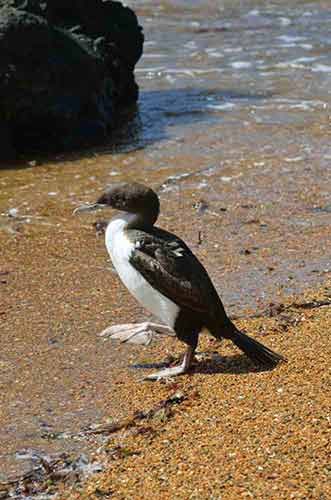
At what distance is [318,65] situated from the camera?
13375mm

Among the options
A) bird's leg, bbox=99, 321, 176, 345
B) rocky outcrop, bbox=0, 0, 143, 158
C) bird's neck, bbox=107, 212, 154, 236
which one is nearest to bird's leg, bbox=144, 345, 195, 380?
bird's leg, bbox=99, 321, 176, 345

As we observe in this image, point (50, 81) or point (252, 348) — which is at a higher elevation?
A: point (50, 81)

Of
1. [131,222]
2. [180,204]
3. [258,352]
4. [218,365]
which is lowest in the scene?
[180,204]

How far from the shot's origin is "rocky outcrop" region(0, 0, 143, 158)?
10.2 m

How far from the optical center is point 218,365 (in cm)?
528

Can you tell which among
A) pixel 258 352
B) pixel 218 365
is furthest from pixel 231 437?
pixel 218 365

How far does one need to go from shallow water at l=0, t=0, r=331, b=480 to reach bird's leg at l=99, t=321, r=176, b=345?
0.09m

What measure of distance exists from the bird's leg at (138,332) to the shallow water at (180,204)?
9 cm

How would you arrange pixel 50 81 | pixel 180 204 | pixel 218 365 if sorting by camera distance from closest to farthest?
pixel 218 365 < pixel 180 204 < pixel 50 81

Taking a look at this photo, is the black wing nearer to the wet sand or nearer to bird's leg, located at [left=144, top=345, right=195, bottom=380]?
bird's leg, located at [left=144, top=345, right=195, bottom=380]

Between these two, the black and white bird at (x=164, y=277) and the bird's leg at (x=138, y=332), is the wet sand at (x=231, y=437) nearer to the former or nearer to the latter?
the black and white bird at (x=164, y=277)

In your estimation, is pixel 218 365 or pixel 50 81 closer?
pixel 218 365

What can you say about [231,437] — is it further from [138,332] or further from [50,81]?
[50,81]

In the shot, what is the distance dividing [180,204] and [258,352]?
3.51 meters
